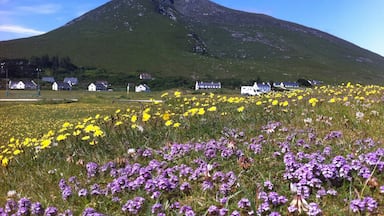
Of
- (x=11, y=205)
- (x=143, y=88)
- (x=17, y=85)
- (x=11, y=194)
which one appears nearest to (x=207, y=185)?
(x=11, y=205)

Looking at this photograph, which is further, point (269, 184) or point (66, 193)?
point (66, 193)

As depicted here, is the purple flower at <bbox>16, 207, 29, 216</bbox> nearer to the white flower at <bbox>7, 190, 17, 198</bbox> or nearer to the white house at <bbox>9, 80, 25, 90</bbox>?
the white flower at <bbox>7, 190, 17, 198</bbox>

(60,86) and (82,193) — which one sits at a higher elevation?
(82,193)

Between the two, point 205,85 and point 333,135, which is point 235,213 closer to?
point 333,135

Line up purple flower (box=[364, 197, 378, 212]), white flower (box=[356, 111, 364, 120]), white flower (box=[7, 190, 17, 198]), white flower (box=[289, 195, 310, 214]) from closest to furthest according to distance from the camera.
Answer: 1. purple flower (box=[364, 197, 378, 212])
2. white flower (box=[289, 195, 310, 214])
3. white flower (box=[7, 190, 17, 198])
4. white flower (box=[356, 111, 364, 120])

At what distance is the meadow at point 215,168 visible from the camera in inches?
147

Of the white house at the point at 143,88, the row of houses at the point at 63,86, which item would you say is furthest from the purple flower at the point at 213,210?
the white house at the point at 143,88

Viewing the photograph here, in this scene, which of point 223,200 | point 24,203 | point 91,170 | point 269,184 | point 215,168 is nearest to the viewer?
point 223,200

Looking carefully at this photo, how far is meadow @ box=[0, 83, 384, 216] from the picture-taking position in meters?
3.74

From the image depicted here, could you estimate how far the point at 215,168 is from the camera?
4.67 meters

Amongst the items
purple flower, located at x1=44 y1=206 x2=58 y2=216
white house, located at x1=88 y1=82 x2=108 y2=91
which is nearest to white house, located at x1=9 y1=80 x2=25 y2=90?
white house, located at x1=88 y1=82 x2=108 y2=91

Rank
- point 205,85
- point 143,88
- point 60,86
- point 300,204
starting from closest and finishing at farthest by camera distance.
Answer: point 300,204 → point 60,86 → point 143,88 → point 205,85

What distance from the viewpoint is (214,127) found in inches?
268

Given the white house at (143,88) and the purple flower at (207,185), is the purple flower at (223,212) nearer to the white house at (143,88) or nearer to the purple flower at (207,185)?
the purple flower at (207,185)
